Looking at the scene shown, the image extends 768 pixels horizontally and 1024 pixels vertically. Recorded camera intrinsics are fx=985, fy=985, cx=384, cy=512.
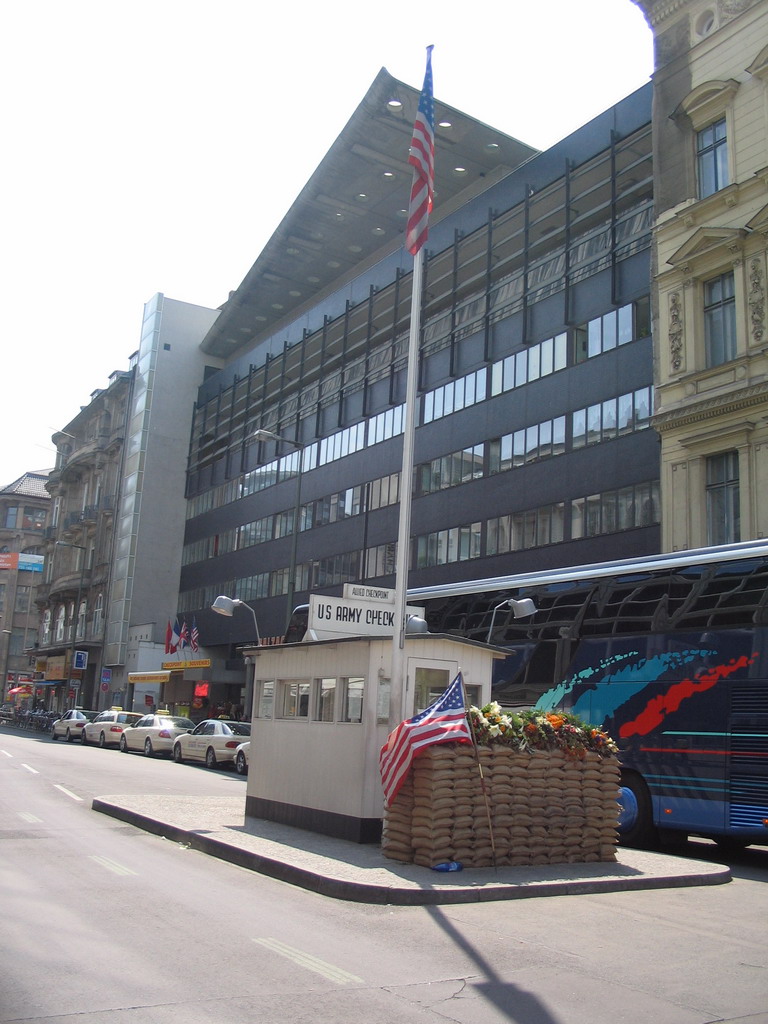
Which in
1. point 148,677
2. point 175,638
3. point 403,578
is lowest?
point 148,677

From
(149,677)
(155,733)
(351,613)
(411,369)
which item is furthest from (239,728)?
(149,677)

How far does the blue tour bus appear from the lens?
554 inches

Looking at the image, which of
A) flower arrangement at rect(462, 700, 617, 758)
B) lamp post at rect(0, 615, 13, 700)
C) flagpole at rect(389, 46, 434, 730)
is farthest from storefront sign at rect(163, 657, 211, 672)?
lamp post at rect(0, 615, 13, 700)

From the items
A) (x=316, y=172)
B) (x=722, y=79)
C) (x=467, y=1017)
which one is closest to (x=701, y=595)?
(x=467, y=1017)

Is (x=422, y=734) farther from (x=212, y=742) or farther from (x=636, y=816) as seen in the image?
(x=212, y=742)

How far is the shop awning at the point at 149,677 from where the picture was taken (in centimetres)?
5800

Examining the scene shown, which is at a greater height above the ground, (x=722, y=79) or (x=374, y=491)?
(x=722, y=79)

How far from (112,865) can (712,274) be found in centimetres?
2258

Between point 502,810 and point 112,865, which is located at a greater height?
point 502,810

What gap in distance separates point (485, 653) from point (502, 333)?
24984 millimetres

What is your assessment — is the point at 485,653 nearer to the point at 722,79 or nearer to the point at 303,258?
the point at 722,79

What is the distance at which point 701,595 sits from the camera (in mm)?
15281

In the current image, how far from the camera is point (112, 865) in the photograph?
1142 cm

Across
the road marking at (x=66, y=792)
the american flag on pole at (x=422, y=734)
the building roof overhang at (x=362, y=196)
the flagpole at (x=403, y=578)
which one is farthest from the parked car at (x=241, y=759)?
the building roof overhang at (x=362, y=196)
